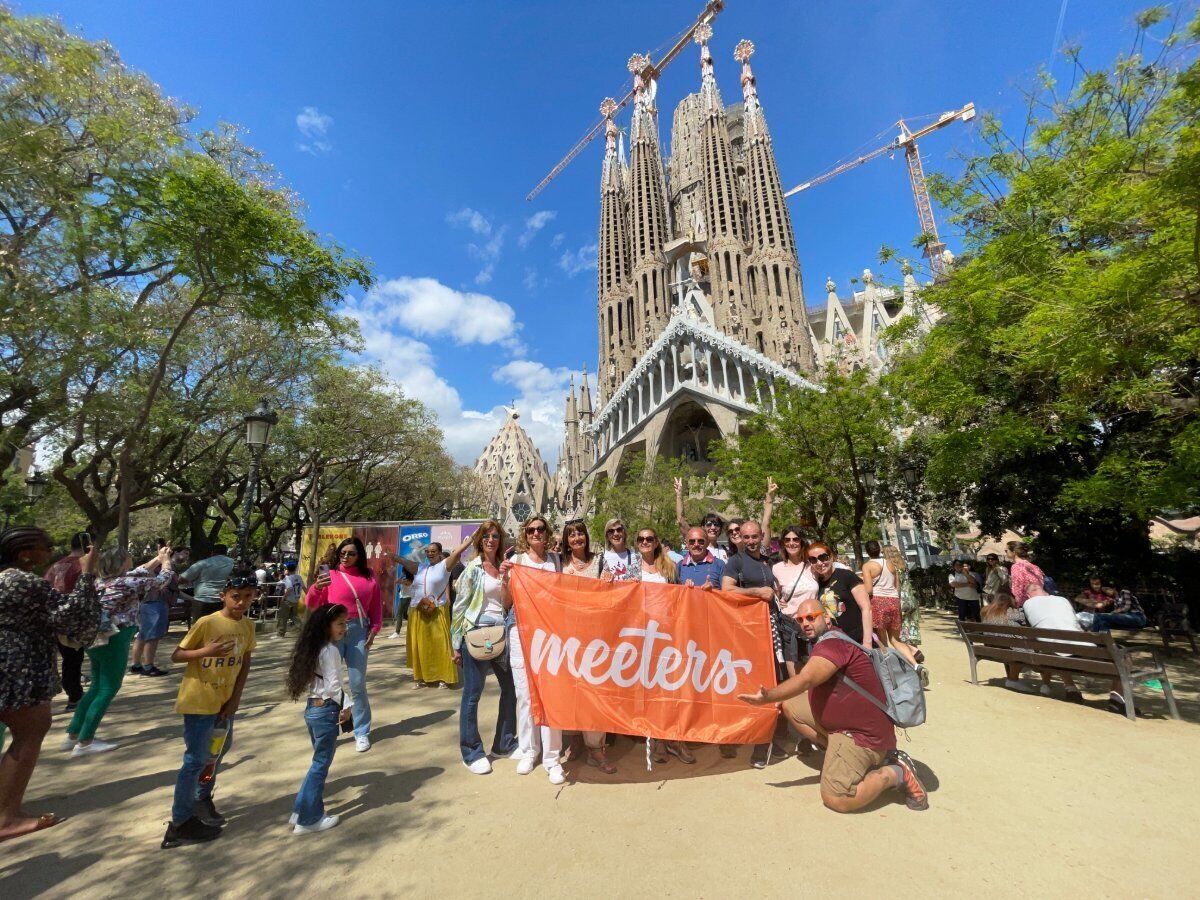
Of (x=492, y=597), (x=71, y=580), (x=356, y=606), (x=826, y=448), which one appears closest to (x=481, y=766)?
(x=492, y=597)

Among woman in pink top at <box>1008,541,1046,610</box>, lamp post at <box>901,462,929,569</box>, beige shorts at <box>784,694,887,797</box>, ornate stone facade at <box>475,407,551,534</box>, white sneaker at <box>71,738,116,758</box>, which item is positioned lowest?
white sneaker at <box>71,738,116,758</box>

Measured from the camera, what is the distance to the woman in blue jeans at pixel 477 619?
4.20 m

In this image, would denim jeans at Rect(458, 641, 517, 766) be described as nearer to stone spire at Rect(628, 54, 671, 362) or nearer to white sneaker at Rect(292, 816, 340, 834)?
white sneaker at Rect(292, 816, 340, 834)

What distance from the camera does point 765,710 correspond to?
418 cm

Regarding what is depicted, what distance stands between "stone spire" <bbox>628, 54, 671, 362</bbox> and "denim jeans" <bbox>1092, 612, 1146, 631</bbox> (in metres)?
49.0

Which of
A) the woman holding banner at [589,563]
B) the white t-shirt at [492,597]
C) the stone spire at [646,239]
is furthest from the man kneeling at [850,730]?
the stone spire at [646,239]

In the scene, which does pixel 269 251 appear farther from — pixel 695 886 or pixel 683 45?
pixel 683 45

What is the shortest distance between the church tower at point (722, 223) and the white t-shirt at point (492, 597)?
157 ft

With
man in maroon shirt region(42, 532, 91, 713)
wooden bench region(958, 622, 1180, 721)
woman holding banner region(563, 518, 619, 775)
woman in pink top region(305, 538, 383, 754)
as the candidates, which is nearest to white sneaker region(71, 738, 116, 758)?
man in maroon shirt region(42, 532, 91, 713)

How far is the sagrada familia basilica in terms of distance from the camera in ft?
126

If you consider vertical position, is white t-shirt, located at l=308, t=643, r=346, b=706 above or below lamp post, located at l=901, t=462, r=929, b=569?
below

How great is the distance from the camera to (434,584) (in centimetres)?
594

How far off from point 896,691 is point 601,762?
2299 millimetres

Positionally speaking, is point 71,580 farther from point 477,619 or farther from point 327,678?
point 477,619
